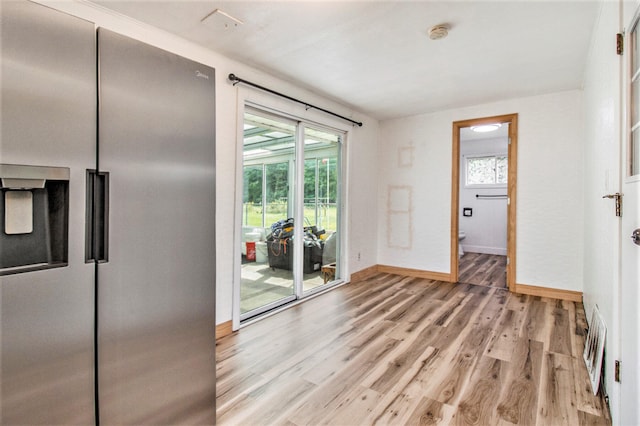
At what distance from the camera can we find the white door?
123cm

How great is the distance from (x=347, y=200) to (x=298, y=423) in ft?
9.78

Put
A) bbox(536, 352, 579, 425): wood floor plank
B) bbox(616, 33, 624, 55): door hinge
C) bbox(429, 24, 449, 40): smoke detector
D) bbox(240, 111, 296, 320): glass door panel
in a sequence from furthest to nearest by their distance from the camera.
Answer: bbox(240, 111, 296, 320): glass door panel
bbox(429, 24, 449, 40): smoke detector
bbox(536, 352, 579, 425): wood floor plank
bbox(616, 33, 624, 55): door hinge

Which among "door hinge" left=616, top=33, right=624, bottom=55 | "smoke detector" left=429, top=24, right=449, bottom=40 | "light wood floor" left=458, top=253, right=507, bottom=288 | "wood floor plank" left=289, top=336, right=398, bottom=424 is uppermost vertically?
"smoke detector" left=429, top=24, right=449, bottom=40

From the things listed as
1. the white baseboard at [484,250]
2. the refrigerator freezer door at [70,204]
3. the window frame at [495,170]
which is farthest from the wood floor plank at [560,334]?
the window frame at [495,170]

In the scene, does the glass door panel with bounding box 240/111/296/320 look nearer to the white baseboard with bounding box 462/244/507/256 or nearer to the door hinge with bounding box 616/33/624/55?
the door hinge with bounding box 616/33/624/55

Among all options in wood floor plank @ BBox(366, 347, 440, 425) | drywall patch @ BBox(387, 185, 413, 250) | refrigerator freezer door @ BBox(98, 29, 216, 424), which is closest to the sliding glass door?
drywall patch @ BBox(387, 185, 413, 250)

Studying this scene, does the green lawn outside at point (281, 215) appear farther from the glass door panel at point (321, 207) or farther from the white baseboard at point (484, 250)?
the white baseboard at point (484, 250)

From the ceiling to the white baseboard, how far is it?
12.6 feet

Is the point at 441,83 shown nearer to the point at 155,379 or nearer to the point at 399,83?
the point at 399,83

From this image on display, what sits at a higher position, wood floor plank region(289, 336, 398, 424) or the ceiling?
the ceiling

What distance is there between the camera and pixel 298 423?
1.59 metres

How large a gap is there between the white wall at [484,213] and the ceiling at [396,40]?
125 inches

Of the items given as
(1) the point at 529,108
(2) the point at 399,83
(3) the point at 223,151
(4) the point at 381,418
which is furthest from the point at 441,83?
(4) the point at 381,418

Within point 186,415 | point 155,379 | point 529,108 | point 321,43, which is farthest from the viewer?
point 529,108
